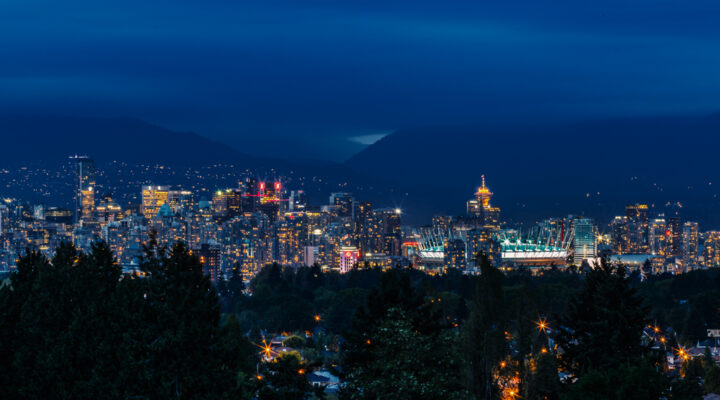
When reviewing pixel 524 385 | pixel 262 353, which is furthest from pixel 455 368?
pixel 262 353

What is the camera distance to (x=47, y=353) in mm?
18000

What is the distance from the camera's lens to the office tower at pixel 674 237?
16488 cm

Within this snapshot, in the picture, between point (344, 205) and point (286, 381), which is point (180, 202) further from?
point (286, 381)

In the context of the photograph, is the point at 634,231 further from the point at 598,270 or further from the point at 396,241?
the point at 598,270

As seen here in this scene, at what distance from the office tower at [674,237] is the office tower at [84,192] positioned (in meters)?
95.2

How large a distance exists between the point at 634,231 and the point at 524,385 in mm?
148608

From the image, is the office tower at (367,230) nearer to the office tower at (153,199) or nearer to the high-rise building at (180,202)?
the high-rise building at (180,202)

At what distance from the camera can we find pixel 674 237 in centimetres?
16775

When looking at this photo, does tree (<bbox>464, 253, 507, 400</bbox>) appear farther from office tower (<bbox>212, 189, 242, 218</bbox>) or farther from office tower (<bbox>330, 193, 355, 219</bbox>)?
office tower (<bbox>212, 189, 242, 218</bbox>)

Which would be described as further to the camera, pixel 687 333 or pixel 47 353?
pixel 687 333

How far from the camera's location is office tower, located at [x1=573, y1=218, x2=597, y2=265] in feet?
558

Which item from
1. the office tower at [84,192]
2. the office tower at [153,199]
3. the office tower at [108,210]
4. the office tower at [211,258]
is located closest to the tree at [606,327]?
the office tower at [211,258]

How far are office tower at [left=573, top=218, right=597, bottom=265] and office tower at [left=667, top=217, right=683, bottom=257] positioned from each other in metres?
11.8

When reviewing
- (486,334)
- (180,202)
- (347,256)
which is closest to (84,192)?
(180,202)
